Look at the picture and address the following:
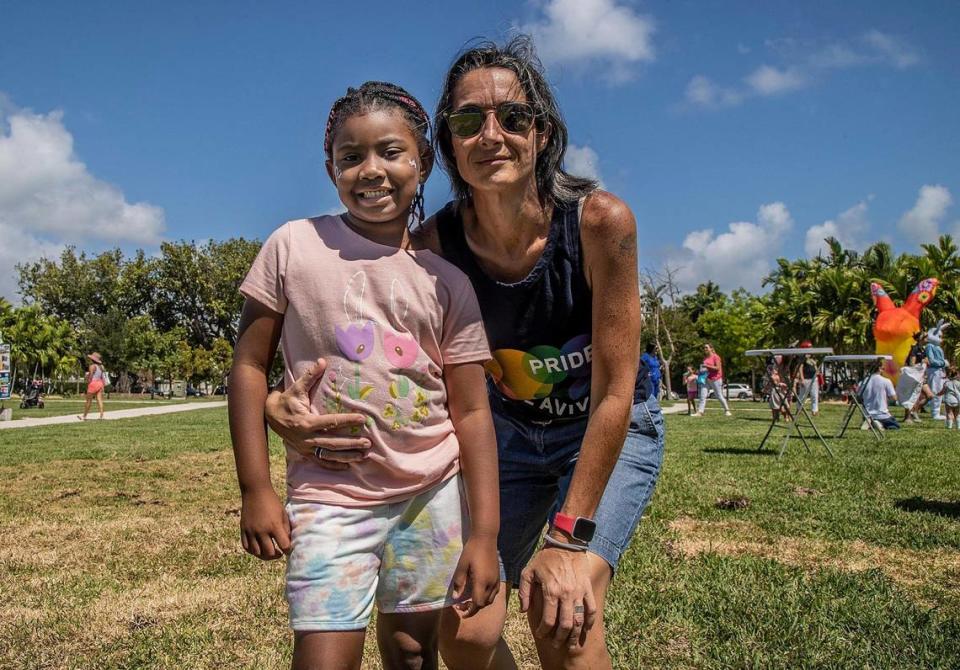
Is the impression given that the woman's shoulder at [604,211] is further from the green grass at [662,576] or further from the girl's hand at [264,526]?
the green grass at [662,576]

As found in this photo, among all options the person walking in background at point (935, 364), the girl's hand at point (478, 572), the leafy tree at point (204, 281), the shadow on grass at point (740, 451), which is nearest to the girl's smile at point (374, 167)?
the girl's hand at point (478, 572)

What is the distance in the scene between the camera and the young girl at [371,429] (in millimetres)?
1935

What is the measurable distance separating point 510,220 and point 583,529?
0.87 metres

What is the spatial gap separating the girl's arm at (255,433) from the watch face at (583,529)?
2.28 feet

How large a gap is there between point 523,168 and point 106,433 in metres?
14.4

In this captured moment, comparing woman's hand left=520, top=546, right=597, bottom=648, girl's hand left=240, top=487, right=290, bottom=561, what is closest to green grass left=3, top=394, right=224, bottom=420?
girl's hand left=240, top=487, right=290, bottom=561

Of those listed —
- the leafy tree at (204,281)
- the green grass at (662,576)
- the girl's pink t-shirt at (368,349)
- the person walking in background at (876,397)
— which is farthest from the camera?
the leafy tree at (204,281)

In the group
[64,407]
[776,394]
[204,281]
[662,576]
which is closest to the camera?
Answer: [662,576]

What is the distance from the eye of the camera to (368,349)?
6.63ft

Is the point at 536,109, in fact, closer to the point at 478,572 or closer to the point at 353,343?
the point at 353,343

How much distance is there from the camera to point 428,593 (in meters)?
2.05

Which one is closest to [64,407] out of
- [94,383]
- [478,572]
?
[94,383]

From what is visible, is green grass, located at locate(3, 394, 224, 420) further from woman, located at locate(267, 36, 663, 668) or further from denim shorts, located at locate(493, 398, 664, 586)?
woman, located at locate(267, 36, 663, 668)

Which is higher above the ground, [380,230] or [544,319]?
[380,230]
